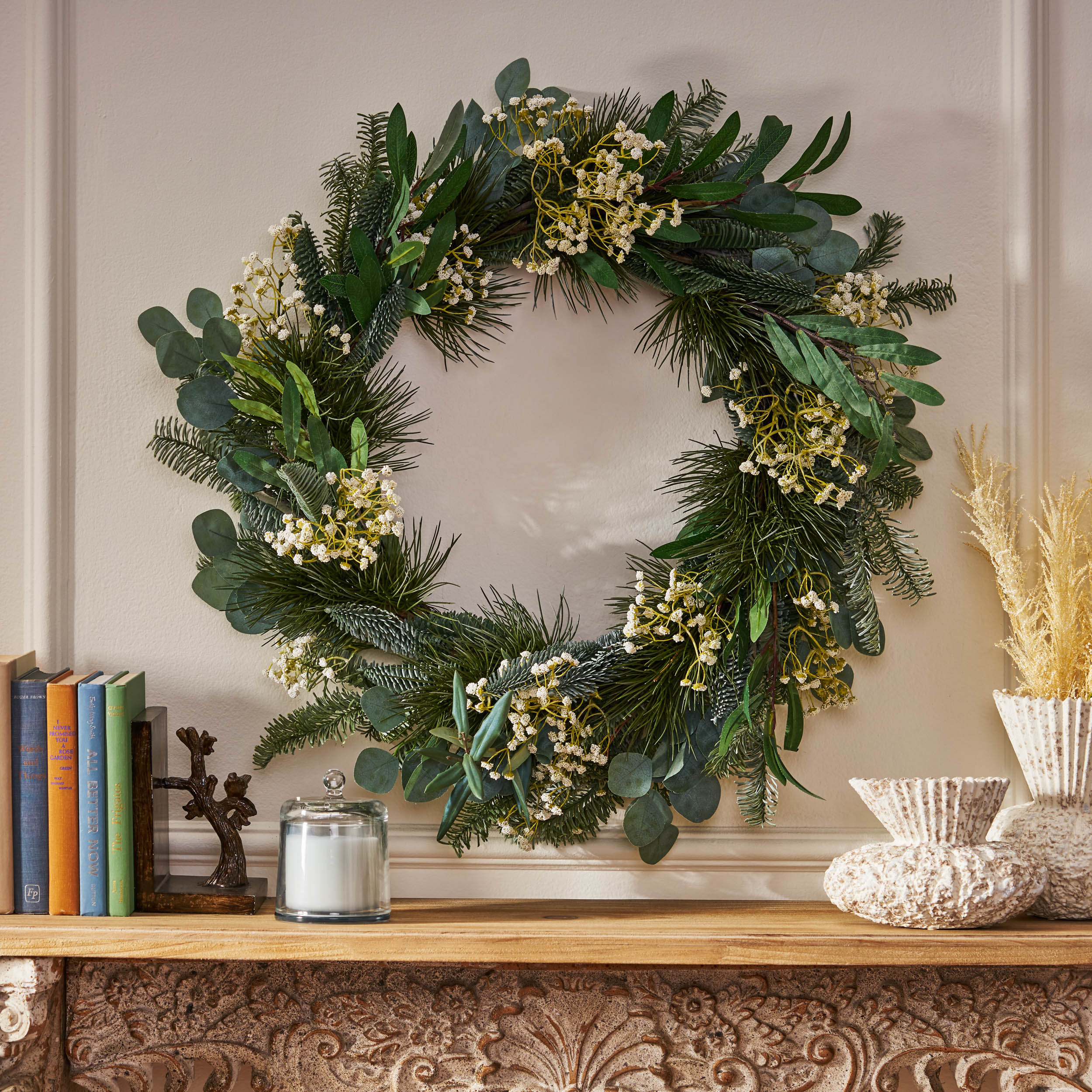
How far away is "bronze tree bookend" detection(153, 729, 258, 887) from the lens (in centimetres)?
112

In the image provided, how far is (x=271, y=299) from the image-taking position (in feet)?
3.95

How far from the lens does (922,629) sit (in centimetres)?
124

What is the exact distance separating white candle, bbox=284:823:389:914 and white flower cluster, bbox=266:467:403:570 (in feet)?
0.98

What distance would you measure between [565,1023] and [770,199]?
1.01 metres

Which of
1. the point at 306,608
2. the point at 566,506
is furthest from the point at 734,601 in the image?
the point at 306,608

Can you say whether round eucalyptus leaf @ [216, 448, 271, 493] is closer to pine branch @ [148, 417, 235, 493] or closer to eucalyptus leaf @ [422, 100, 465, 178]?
pine branch @ [148, 417, 235, 493]

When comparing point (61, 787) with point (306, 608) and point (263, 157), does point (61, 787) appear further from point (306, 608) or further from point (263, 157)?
point (263, 157)

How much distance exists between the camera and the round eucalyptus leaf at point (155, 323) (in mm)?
1205

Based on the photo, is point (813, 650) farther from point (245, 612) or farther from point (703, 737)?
point (245, 612)

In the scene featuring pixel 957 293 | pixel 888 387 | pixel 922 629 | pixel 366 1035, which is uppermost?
pixel 957 293

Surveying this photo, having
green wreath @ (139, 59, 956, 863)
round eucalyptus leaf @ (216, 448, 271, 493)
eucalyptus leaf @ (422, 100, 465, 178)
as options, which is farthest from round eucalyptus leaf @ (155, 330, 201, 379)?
eucalyptus leaf @ (422, 100, 465, 178)

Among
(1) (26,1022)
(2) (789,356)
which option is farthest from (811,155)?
(1) (26,1022)

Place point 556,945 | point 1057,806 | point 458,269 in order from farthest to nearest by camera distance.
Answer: point 458,269, point 1057,806, point 556,945

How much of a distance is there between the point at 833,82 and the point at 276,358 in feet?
2.69
